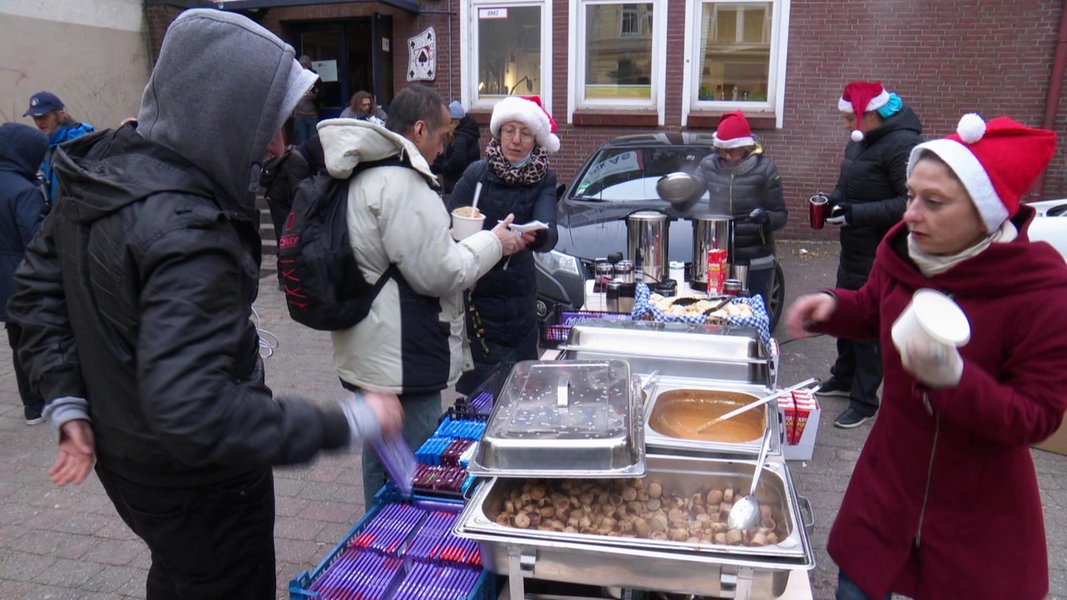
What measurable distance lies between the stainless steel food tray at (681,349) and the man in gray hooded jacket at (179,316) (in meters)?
1.35

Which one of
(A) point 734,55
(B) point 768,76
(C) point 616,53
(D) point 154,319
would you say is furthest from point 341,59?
(D) point 154,319

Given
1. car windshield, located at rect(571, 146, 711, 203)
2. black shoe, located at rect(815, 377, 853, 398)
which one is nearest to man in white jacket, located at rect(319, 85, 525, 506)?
black shoe, located at rect(815, 377, 853, 398)

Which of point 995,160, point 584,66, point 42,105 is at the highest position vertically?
point 584,66

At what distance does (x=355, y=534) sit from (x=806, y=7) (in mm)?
10036

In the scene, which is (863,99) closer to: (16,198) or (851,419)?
(851,419)

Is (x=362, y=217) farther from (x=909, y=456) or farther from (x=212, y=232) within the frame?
(x=909, y=456)

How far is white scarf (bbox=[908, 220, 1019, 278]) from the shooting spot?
5.68 feet

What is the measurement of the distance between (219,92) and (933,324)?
1567mm

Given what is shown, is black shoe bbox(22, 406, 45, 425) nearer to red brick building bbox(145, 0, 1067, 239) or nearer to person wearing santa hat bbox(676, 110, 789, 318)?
person wearing santa hat bbox(676, 110, 789, 318)

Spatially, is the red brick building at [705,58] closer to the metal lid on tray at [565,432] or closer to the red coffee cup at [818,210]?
the red coffee cup at [818,210]

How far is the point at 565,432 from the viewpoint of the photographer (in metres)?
1.92

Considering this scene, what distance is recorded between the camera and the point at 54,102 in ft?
18.3

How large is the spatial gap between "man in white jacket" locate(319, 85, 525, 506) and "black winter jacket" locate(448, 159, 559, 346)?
780mm

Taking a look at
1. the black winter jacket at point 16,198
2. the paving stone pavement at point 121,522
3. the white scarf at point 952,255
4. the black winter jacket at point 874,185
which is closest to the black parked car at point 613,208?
the black winter jacket at point 874,185
